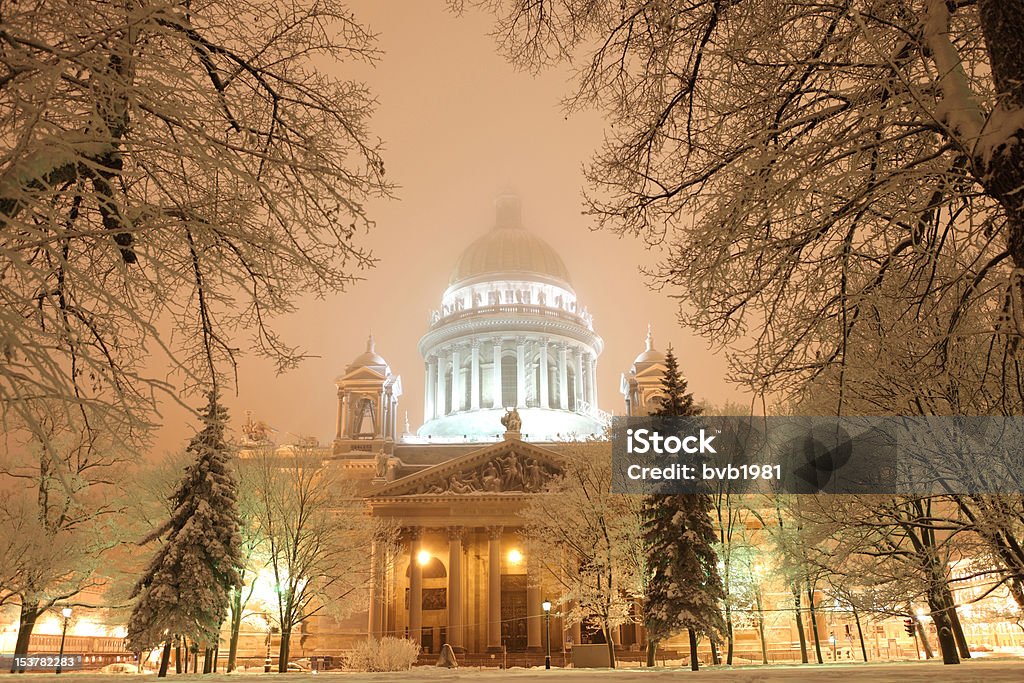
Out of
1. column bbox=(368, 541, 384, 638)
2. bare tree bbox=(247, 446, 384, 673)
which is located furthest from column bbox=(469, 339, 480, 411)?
bare tree bbox=(247, 446, 384, 673)

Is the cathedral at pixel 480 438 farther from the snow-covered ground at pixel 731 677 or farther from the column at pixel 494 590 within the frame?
the snow-covered ground at pixel 731 677

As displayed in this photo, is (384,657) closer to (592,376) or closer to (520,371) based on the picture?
(520,371)

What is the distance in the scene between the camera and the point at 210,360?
7883 millimetres

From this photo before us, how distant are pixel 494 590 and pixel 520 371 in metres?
31.9

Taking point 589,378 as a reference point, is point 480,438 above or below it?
below

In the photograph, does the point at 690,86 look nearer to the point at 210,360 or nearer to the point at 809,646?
the point at 210,360

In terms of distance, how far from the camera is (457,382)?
3280 inches

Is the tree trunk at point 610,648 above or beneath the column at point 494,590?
beneath

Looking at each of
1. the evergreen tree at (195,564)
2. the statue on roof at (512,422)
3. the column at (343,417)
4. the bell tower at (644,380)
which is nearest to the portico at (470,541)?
the statue on roof at (512,422)

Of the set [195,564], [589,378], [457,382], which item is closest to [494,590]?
[195,564]

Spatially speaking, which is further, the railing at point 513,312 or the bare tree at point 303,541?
the railing at point 513,312

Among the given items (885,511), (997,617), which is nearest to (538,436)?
(997,617)

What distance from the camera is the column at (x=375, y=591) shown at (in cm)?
4809

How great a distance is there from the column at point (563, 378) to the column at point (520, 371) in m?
3.77
